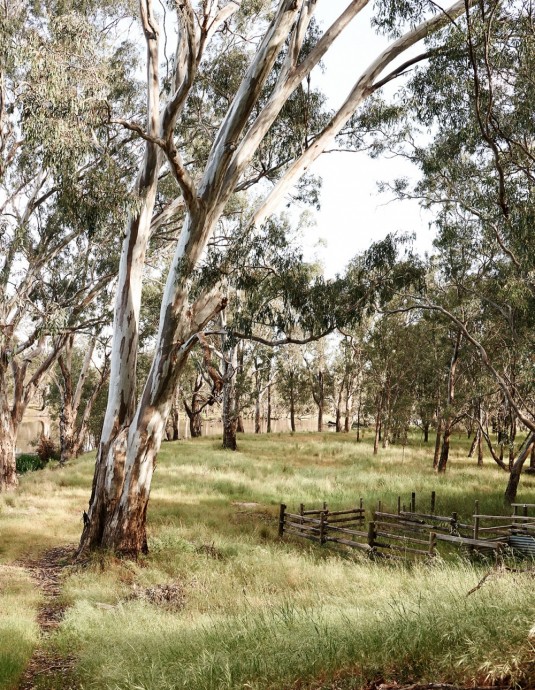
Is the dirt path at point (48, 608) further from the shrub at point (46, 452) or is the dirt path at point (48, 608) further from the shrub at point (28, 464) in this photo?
the shrub at point (46, 452)

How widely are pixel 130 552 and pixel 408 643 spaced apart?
6969mm

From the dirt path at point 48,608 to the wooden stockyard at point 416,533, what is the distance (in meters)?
4.70

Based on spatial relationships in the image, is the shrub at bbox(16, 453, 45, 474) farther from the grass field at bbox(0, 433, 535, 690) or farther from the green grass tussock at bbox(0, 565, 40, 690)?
the green grass tussock at bbox(0, 565, 40, 690)

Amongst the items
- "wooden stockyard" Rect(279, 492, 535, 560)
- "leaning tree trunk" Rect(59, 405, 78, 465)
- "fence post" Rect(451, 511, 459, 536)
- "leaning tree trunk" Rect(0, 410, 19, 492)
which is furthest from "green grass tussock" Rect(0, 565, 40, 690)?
"leaning tree trunk" Rect(59, 405, 78, 465)

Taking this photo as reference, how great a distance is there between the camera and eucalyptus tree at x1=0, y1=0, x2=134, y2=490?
9219 millimetres

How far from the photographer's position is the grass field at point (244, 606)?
3.51 meters

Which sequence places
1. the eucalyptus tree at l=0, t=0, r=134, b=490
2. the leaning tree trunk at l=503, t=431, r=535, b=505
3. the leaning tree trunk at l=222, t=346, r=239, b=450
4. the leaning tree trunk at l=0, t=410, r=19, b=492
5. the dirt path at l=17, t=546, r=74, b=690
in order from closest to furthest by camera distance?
the dirt path at l=17, t=546, r=74, b=690 < the eucalyptus tree at l=0, t=0, r=134, b=490 < the leaning tree trunk at l=503, t=431, r=535, b=505 < the leaning tree trunk at l=0, t=410, r=19, b=492 < the leaning tree trunk at l=222, t=346, r=239, b=450

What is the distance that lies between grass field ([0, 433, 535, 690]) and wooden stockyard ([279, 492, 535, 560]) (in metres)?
0.52

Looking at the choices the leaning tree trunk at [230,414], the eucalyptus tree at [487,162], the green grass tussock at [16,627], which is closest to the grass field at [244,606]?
the green grass tussock at [16,627]

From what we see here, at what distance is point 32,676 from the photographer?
529 cm

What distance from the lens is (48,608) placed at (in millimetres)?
7320

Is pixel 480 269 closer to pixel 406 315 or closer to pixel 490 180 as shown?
pixel 490 180

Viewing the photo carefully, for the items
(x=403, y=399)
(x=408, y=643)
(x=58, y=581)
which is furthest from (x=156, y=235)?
(x=403, y=399)

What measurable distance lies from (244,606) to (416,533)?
7.07 meters
